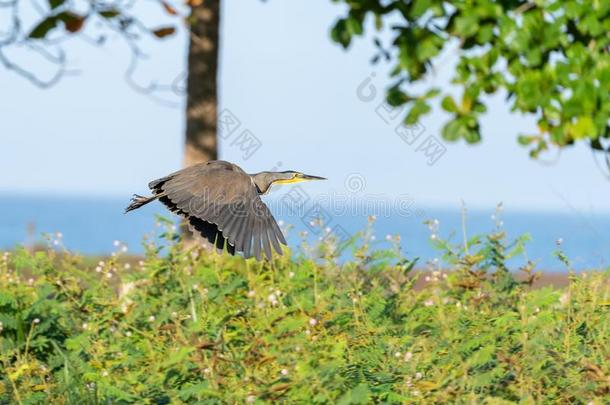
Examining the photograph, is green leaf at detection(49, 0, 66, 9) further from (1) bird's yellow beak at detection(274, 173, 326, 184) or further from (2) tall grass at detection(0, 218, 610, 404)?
(1) bird's yellow beak at detection(274, 173, 326, 184)

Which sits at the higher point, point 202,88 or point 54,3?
point 54,3

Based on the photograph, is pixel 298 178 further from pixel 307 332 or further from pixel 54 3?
pixel 307 332

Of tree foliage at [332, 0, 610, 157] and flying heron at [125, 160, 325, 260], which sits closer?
tree foliage at [332, 0, 610, 157]

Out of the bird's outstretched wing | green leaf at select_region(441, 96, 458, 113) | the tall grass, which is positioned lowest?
the tall grass

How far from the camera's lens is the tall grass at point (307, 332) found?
531 cm

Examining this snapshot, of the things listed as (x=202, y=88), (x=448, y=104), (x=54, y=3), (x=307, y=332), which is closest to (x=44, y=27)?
(x=54, y=3)

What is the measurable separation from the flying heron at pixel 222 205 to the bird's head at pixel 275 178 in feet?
0.15

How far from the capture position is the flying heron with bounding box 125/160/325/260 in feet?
25.1

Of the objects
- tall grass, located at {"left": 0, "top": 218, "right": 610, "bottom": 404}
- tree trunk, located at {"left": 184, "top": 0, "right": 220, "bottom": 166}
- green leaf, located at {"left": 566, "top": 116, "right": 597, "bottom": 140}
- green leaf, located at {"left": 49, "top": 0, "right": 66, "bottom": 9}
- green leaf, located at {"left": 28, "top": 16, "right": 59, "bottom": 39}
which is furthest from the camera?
tree trunk, located at {"left": 184, "top": 0, "right": 220, "bottom": 166}

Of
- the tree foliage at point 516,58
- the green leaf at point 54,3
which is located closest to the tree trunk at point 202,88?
the green leaf at point 54,3

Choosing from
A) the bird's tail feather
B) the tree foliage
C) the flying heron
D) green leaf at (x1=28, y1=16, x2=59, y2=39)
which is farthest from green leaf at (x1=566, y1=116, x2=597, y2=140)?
the bird's tail feather

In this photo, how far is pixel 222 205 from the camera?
8.02 metres

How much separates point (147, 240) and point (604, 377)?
438 cm

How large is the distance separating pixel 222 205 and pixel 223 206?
0.05 ft
